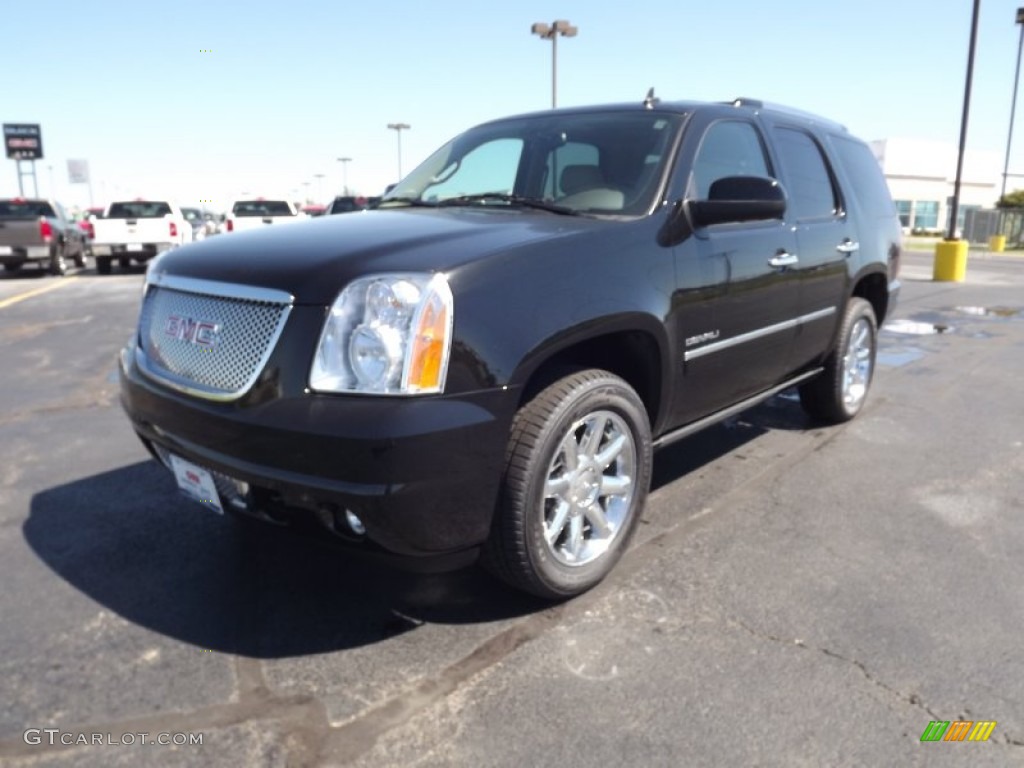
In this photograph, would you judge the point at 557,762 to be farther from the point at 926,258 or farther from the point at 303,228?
the point at 926,258

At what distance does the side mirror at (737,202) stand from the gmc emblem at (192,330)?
193cm

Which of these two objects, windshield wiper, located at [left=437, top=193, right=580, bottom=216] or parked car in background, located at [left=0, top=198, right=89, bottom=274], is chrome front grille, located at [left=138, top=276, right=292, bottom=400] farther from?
parked car in background, located at [left=0, top=198, right=89, bottom=274]

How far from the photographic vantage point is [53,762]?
2207mm

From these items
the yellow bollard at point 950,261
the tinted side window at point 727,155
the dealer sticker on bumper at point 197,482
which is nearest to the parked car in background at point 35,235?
the dealer sticker on bumper at point 197,482

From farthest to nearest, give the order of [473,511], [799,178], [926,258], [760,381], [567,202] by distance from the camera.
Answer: [926,258]
[799,178]
[760,381]
[567,202]
[473,511]

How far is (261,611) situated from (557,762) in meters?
1.31

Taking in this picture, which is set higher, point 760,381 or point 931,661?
point 760,381

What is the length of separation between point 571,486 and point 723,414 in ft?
4.21

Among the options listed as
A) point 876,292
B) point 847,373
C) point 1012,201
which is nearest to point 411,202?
point 847,373

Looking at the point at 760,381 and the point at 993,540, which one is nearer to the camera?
the point at 993,540

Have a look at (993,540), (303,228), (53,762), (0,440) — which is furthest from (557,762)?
(0,440)

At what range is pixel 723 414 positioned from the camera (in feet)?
12.9

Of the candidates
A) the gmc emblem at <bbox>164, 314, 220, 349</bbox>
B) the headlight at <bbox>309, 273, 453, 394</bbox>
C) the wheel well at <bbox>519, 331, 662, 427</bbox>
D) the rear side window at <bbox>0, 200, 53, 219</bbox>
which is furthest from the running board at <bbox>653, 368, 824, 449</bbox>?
the rear side window at <bbox>0, 200, 53, 219</bbox>

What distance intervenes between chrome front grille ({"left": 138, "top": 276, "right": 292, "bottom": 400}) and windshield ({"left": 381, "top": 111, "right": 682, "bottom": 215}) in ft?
4.51
